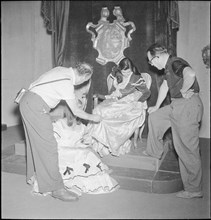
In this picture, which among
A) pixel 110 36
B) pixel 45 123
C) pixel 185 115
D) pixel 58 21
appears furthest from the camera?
pixel 58 21

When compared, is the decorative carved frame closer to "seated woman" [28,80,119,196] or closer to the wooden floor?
the wooden floor

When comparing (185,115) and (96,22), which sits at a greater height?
(96,22)

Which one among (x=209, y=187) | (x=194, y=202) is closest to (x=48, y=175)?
(x=194, y=202)

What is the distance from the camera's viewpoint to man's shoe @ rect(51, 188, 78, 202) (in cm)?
273

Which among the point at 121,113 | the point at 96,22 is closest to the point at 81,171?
the point at 121,113

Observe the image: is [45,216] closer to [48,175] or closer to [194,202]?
[48,175]

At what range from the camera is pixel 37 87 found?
9.01 feet

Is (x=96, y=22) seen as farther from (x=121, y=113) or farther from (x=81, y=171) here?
(x=81, y=171)

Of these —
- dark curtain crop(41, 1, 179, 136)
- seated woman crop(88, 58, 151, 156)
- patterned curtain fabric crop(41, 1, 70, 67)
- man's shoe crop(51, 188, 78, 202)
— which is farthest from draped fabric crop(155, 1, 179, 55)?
man's shoe crop(51, 188, 78, 202)

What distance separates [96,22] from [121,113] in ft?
7.38

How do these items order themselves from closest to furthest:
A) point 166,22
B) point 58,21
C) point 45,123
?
point 45,123, point 166,22, point 58,21

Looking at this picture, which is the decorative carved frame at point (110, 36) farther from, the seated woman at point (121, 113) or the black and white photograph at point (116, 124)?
the seated woman at point (121, 113)

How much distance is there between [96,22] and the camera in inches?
200

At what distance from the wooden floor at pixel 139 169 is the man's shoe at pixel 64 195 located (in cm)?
54
